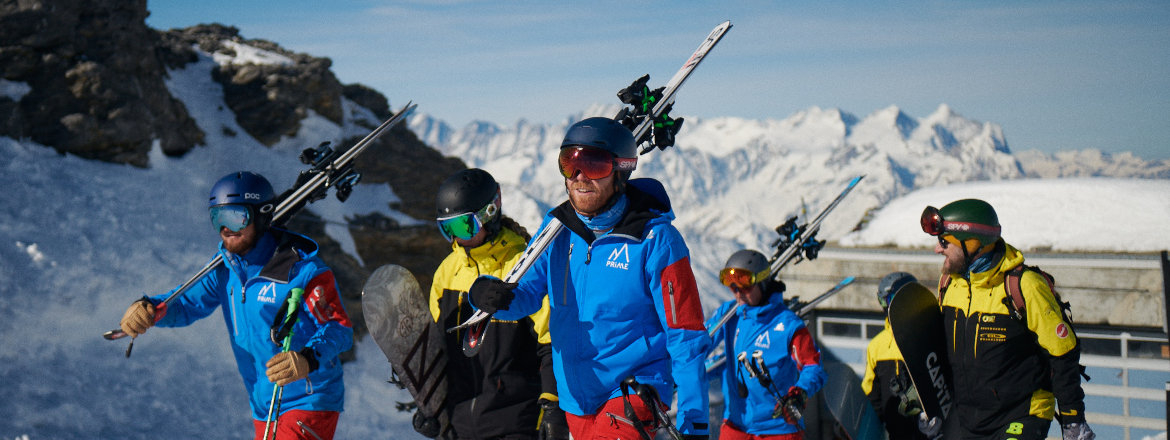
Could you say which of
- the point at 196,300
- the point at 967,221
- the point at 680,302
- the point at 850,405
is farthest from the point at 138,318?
the point at 850,405

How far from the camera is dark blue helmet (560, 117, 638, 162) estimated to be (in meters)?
3.88

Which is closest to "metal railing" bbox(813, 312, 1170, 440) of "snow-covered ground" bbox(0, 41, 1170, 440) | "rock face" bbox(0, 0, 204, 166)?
"snow-covered ground" bbox(0, 41, 1170, 440)

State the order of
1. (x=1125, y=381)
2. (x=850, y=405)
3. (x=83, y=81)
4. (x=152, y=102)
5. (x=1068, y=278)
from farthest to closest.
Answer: (x=152, y=102) < (x=83, y=81) < (x=1068, y=278) < (x=1125, y=381) < (x=850, y=405)

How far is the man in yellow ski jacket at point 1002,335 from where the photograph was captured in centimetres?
520

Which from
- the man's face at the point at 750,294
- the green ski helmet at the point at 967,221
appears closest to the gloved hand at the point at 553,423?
the green ski helmet at the point at 967,221

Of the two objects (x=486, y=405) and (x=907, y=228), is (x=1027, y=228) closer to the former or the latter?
(x=907, y=228)

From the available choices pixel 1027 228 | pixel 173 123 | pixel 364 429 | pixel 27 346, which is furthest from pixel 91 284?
pixel 1027 228

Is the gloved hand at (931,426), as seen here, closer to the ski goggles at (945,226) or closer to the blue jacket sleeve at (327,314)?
the ski goggles at (945,226)

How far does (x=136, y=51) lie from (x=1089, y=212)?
58.9ft

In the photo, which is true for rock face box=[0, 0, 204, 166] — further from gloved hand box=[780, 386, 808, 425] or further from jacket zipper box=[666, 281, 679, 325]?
jacket zipper box=[666, 281, 679, 325]

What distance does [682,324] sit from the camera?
11.9 ft

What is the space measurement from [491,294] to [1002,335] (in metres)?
3.61

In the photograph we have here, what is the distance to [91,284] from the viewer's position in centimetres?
1201

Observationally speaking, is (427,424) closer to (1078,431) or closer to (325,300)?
(325,300)
